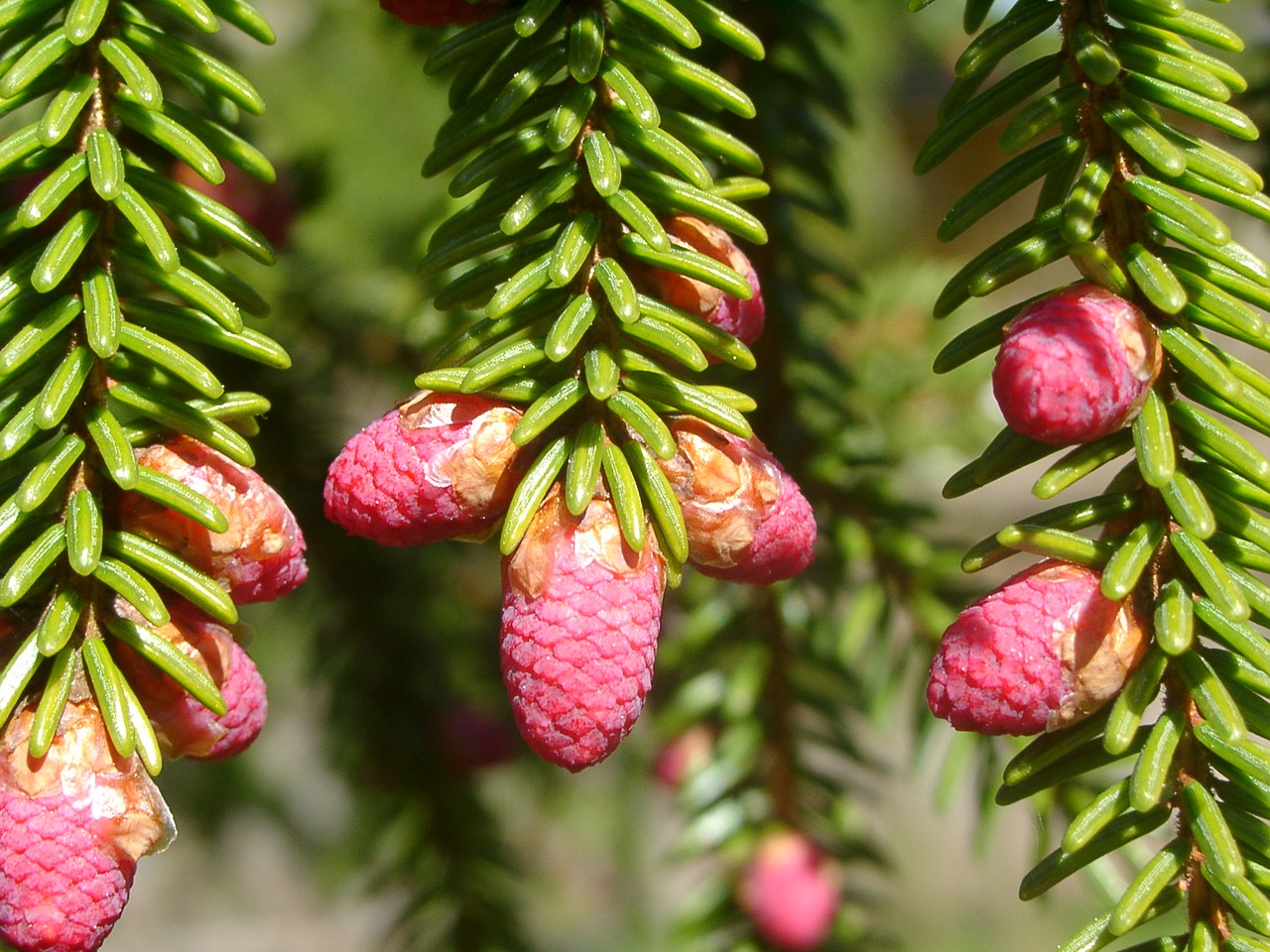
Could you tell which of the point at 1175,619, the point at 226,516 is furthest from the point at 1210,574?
the point at 226,516

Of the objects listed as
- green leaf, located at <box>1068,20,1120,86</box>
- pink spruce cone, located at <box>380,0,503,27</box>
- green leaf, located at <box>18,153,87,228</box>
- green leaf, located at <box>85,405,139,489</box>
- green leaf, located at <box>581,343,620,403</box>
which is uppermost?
pink spruce cone, located at <box>380,0,503,27</box>

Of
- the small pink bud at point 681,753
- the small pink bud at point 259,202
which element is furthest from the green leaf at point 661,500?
the small pink bud at point 681,753

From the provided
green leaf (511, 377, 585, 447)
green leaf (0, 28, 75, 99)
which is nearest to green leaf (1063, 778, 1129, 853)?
green leaf (511, 377, 585, 447)

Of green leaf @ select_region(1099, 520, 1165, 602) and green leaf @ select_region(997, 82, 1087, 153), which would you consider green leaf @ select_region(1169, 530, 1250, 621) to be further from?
green leaf @ select_region(997, 82, 1087, 153)

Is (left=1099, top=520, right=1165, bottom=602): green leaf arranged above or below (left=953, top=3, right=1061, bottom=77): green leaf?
below

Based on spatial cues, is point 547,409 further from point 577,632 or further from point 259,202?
point 259,202
